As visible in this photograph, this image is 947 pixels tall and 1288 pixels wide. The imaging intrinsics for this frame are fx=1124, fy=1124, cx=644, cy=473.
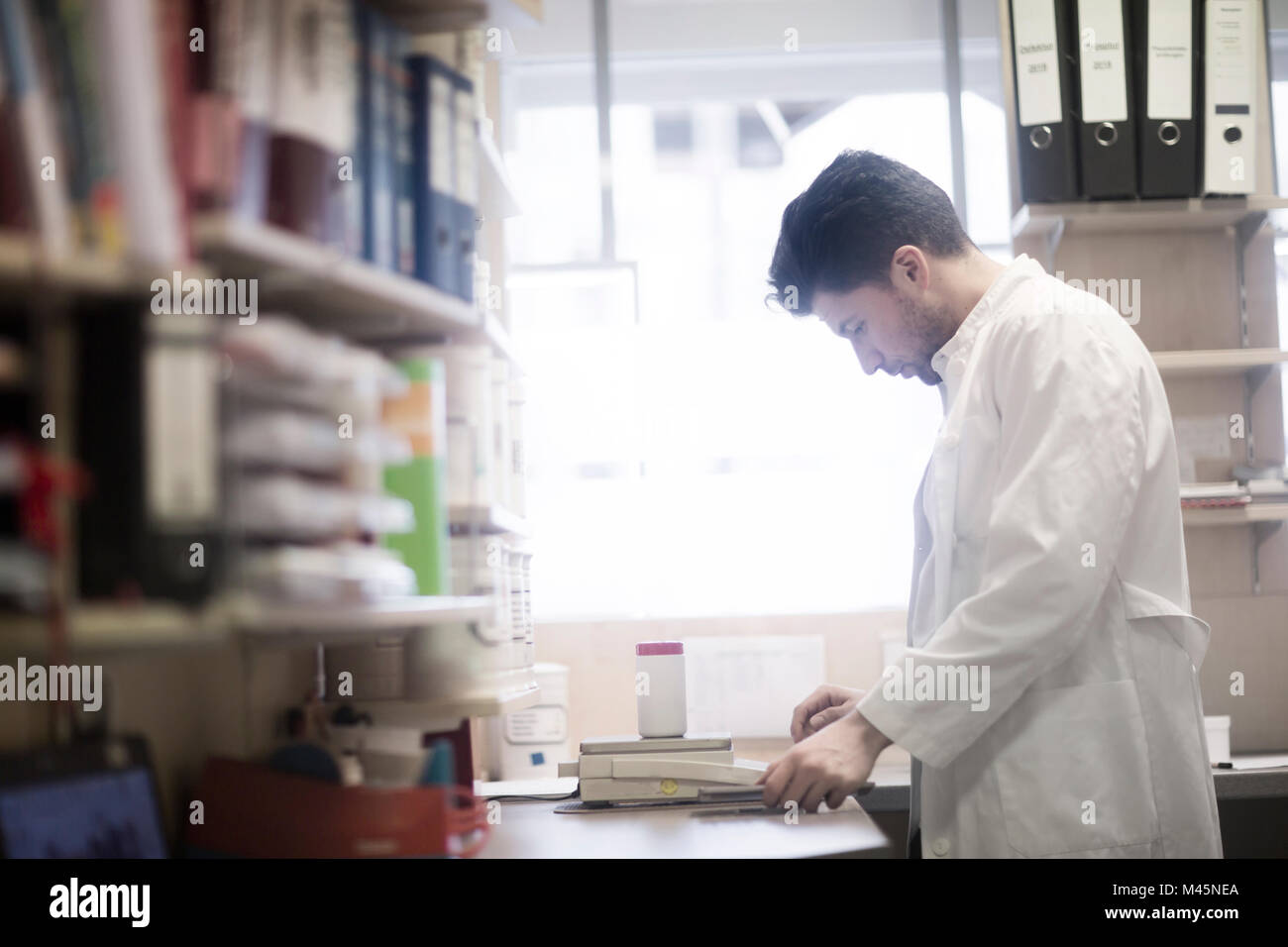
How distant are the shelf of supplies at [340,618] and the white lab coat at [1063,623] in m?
0.57

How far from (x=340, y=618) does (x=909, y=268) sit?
102 cm

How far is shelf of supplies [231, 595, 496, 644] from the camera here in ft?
2.35

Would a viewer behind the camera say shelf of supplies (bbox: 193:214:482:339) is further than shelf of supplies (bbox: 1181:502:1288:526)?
No

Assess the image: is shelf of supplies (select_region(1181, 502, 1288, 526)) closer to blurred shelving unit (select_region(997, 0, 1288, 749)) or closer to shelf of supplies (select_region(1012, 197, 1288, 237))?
blurred shelving unit (select_region(997, 0, 1288, 749))

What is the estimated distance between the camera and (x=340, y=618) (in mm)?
785

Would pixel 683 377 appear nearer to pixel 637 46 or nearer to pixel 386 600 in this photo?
pixel 637 46

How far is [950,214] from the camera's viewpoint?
1.57 metres

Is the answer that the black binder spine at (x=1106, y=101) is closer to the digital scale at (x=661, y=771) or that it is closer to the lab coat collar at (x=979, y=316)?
the lab coat collar at (x=979, y=316)

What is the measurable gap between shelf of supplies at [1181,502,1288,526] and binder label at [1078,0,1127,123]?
802 millimetres

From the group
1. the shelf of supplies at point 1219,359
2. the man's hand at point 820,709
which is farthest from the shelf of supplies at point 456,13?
the shelf of supplies at point 1219,359

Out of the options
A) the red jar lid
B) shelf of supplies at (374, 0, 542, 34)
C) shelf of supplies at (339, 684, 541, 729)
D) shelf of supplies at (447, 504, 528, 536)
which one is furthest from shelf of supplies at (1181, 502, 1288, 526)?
shelf of supplies at (374, 0, 542, 34)

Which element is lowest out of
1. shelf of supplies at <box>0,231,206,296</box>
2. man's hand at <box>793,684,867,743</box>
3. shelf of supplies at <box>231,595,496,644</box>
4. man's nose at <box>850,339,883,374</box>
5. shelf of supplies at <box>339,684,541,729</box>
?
man's hand at <box>793,684,867,743</box>

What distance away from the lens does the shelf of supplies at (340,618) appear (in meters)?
0.72

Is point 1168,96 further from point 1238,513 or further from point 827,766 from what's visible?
point 827,766
